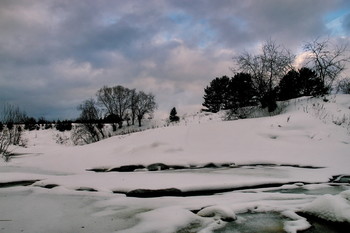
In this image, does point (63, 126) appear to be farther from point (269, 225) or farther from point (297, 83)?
point (269, 225)

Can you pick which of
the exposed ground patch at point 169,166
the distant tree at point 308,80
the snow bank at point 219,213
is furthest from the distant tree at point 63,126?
the snow bank at point 219,213

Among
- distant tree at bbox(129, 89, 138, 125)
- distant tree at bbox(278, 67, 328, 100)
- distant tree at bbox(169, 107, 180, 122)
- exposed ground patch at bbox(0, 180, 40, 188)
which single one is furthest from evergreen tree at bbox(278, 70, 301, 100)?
distant tree at bbox(129, 89, 138, 125)

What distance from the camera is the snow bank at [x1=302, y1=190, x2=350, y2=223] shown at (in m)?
3.34

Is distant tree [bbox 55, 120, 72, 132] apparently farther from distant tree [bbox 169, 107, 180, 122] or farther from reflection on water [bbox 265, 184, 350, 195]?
Result: reflection on water [bbox 265, 184, 350, 195]

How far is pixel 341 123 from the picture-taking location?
11539 mm

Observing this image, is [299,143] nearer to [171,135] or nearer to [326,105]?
[171,135]

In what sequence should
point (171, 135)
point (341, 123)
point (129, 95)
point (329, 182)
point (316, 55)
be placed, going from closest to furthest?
point (329, 182) → point (171, 135) → point (341, 123) → point (316, 55) → point (129, 95)

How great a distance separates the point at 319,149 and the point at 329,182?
10.2 feet

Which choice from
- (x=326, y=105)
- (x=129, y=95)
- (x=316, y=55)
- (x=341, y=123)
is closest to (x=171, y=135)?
(x=341, y=123)

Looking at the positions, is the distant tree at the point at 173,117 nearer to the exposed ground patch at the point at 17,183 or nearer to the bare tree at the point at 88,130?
the bare tree at the point at 88,130

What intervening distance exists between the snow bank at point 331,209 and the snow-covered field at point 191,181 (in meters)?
0.01

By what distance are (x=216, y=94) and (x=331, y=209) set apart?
37.4m


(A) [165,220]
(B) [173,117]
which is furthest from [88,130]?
(A) [165,220]

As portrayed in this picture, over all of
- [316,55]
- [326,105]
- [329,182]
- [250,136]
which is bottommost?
[329,182]
